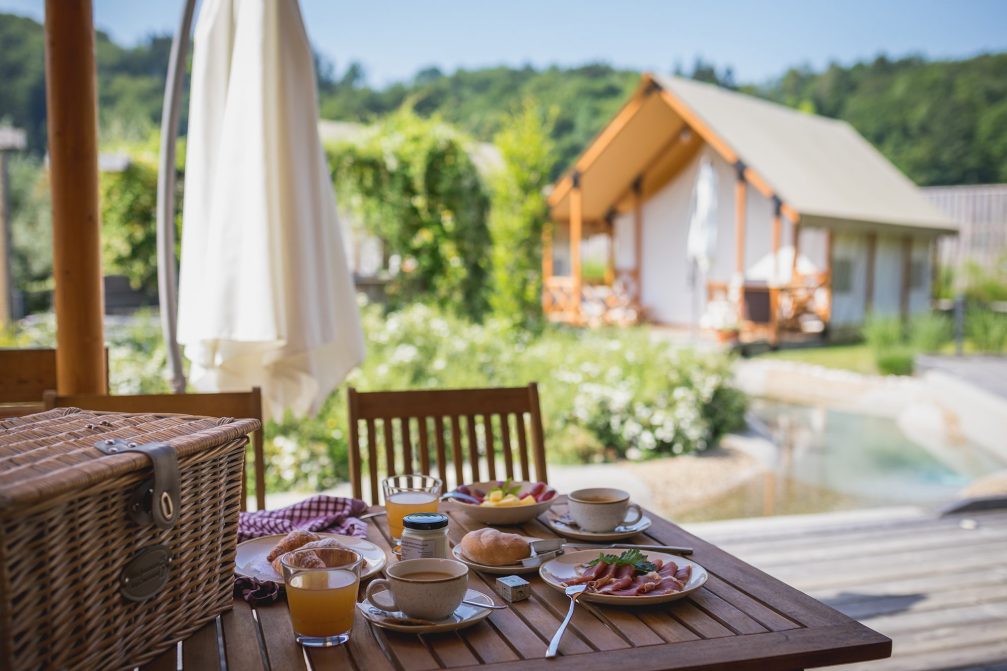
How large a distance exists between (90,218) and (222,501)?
4.75 ft

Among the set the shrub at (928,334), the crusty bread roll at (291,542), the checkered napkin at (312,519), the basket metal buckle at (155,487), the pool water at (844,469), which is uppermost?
the basket metal buckle at (155,487)

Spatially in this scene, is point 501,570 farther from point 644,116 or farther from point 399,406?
point 644,116

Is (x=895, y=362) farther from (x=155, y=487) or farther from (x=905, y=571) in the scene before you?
(x=155, y=487)

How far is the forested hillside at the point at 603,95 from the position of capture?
80.1ft

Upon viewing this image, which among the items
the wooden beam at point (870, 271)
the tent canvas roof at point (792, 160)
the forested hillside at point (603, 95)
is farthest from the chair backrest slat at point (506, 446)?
the forested hillside at point (603, 95)

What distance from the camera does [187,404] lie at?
2.20m

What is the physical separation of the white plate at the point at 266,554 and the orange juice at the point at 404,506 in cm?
7

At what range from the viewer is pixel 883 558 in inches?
142

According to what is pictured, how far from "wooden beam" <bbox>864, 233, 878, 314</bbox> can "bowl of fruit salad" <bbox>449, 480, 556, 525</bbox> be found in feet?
45.3

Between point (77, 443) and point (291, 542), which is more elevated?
point (77, 443)

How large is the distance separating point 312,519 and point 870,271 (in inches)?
569

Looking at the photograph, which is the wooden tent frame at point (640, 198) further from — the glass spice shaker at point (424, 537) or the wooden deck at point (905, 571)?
the glass spice shaker at point (424, 537)

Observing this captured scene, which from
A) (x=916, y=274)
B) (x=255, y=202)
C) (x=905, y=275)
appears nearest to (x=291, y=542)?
(x=255, y=202)

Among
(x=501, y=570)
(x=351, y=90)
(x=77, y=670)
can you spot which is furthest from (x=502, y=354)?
(x=351, y=90)
